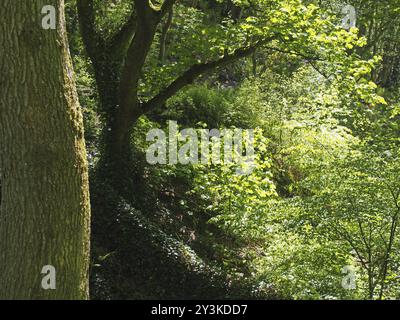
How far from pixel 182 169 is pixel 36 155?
5239 millimetres

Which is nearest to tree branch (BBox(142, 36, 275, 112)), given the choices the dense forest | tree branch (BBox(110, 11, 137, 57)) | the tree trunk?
the dense forest

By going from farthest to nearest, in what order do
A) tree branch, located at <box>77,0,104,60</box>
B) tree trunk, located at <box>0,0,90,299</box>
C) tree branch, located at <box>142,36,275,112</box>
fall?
tree branch, located at <box>77,0,104,60</box>
tree branch, located at <box>142,36,275,112</box>
tree trunk, located at <box>0,0,90,299</box>

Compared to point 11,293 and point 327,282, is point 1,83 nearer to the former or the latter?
point 11,293

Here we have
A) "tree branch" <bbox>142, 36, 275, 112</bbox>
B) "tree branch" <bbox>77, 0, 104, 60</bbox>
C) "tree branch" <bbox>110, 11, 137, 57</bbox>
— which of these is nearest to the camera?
"tree branch" <bbox>142, 36, 275, 112</bbox>

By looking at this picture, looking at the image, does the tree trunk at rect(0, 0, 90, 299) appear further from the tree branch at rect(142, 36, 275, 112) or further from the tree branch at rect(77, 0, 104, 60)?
the tree branch at rect(77, 0, 104, 60)

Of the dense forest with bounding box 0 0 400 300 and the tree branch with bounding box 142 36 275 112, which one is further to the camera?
the tree branch with bounding box 142 36 275 112

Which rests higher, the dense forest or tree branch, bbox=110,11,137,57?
tree branch, bbox=110,11,137,57

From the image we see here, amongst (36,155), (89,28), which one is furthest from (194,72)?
(36,155)

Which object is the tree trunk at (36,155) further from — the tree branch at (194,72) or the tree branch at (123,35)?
the tree branch at (123,35)

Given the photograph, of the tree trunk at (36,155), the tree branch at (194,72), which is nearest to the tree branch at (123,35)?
the tree branch at (194,72)

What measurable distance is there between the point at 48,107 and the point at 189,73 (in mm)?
4949

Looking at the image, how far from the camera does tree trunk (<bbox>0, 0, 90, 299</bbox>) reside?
357 cm

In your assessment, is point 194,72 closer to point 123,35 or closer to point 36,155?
point 123,35

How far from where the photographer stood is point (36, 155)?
3633mm
